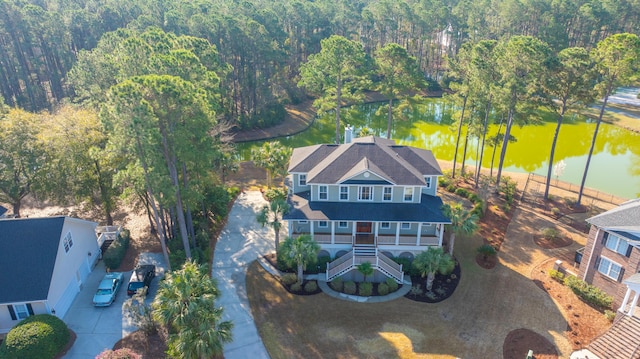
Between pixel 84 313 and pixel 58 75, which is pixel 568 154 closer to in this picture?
pixel 84 313

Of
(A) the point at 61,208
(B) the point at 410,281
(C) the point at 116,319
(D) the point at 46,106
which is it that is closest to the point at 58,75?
(D) the point at 46,106

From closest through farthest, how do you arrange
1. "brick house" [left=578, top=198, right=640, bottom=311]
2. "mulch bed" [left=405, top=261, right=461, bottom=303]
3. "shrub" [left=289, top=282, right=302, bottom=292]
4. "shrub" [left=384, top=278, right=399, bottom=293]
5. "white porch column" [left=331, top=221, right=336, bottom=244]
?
"brick house" [left=578, top=198, right=640, bottom=311], "mulch bed" [left=405, top=261, right=461, bottom=303], "shrub" [left=289, top=282, right=302, bottom=292], "shrub" [left=384, top=278, right=399, bottom=293], "white porch column" [left=331, top=221, right=336, bottom=244]

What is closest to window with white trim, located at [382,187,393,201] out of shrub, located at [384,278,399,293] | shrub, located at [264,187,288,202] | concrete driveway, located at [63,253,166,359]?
shrub, located at [384,278,399,293]

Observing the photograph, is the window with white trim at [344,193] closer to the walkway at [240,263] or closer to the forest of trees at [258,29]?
the walkway at [240,263]

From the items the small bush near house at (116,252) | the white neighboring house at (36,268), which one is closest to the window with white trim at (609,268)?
the small bush near house at (116,252)

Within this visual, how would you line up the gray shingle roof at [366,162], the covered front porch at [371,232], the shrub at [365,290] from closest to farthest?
the shrub at [365,290], the covered front porch at [371,232], the gray shingle roof at [366,162]

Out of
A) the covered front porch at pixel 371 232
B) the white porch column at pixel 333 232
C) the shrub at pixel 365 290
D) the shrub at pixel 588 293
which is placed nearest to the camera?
the shrub at pixel 588 293

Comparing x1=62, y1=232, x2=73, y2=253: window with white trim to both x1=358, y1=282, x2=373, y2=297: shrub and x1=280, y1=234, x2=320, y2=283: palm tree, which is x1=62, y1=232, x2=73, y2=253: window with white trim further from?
x1=358, y1=282, x2=373, y2=297: shrub
